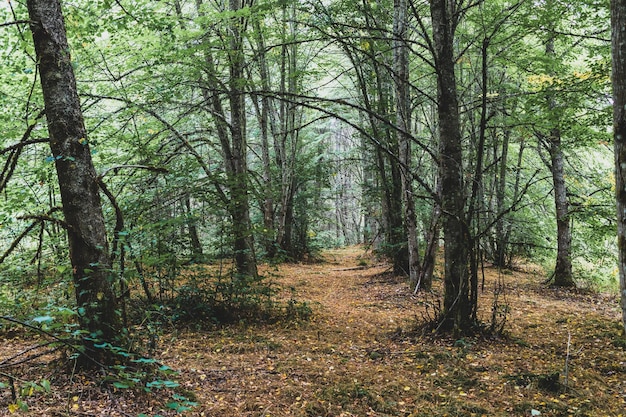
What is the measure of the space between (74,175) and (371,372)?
3.61 meters

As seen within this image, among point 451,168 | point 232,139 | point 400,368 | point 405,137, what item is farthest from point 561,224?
point 232,139

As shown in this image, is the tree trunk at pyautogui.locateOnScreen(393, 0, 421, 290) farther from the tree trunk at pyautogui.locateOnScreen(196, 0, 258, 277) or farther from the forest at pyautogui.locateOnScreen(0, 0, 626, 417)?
the tree trunk at pyautogui.locateOnScreen(196, 0, 258, 277)

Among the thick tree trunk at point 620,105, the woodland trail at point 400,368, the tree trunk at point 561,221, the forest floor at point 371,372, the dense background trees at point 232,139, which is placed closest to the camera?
the thick tree trunk at point 620,105

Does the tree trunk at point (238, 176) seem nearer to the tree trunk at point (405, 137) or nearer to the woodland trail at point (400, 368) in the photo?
the woodland trail at point (400, 368)

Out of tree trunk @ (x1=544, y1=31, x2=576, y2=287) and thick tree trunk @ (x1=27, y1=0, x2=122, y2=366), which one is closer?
thick tree trunk @ (x1=27, y1=0, x2=122, y2=366)

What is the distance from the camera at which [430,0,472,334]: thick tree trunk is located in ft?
17.6

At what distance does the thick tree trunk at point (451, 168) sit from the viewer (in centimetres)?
536

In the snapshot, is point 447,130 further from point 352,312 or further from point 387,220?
point 387,220

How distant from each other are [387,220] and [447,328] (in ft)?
20.9

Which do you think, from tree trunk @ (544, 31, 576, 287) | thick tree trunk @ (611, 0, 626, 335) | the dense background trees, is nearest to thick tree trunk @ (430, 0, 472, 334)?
the dense background trees

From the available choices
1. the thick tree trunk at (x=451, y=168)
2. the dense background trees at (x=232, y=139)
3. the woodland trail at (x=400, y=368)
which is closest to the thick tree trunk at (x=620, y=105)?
the woodland trail at (x=400, y=368)

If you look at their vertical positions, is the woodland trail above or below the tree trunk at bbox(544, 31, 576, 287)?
below

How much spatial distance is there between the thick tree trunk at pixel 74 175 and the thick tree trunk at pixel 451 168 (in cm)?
400

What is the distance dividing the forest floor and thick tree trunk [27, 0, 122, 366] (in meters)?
0.67
